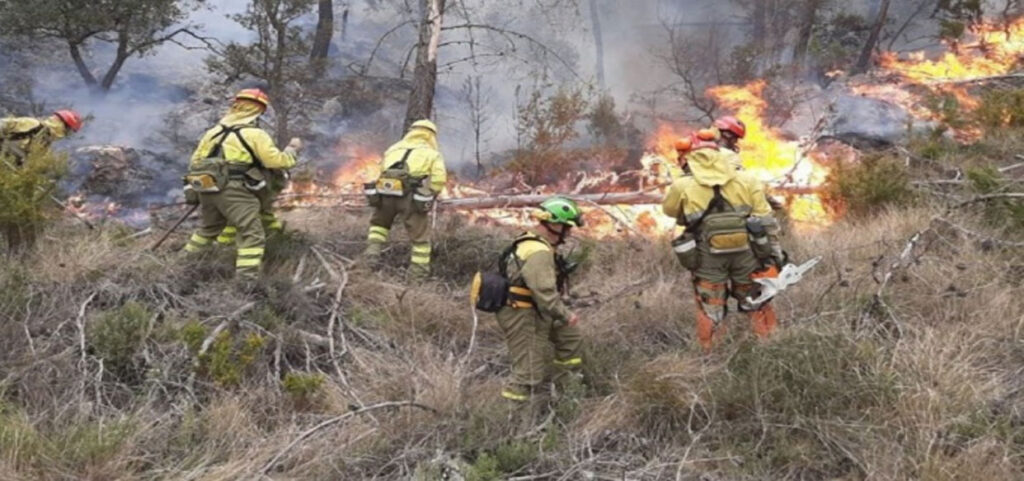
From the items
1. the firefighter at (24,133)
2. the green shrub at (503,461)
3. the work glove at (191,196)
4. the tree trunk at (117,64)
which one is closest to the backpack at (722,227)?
the green shrub at (503,461)

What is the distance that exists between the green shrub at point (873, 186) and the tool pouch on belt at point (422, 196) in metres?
4.34

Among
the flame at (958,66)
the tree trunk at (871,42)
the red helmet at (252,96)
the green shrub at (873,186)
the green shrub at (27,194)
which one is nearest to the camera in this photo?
the green shrub at (27,194)

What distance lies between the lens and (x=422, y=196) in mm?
6750

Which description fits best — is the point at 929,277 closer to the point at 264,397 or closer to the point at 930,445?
the point at 930,445

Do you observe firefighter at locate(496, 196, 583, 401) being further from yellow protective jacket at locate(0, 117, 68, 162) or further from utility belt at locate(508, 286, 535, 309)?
yellow protective jacket at locate(0, 117, 68, 162)

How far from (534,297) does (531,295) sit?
5 centimetres

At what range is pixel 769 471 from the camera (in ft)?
11.9

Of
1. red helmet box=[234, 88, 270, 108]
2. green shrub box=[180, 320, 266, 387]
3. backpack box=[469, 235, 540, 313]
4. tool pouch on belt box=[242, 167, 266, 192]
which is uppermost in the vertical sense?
red helmet box=[234, 88, 270, 108]

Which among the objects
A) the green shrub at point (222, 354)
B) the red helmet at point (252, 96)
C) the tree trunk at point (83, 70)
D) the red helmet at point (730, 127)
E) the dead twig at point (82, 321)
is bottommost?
the green shrub at point (222, 354)

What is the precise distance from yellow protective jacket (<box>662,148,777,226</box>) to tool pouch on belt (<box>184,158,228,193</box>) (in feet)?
11.2

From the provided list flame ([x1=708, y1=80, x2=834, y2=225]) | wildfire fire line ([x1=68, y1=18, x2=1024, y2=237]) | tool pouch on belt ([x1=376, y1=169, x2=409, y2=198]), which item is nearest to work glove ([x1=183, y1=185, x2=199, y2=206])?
tool pouch on belt ([x1=376, y1=169, x2=409, y2=198])

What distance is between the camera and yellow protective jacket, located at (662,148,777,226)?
5062mm

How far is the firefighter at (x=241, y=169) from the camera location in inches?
240

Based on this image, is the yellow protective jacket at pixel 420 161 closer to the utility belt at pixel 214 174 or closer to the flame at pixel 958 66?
the utility belt at pixel 214 174
